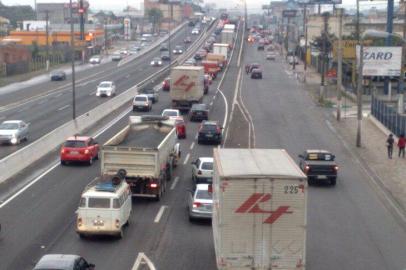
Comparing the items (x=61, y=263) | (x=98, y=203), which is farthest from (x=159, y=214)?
(x=61, y=263)

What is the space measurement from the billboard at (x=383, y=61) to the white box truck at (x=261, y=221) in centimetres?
4971

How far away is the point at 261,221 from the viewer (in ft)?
62.6

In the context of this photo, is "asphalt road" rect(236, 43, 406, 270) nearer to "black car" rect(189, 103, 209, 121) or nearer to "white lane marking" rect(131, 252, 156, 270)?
"black car" rect(189, 103, 209, 121)

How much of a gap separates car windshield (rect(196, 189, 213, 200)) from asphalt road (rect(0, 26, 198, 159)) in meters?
16.8

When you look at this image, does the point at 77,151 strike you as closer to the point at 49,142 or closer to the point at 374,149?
the point at 49,142

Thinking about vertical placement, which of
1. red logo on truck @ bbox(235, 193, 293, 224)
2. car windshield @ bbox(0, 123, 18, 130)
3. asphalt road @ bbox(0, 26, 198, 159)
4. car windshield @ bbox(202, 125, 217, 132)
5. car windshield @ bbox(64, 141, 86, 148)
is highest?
red logo on truck @ bbox(235, 193, 293, 224)

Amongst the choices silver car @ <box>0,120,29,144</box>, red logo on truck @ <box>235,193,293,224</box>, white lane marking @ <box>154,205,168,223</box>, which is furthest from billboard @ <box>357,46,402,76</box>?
red logo on truck @ <box>235,193,293,224</box>

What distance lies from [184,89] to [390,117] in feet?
55.5

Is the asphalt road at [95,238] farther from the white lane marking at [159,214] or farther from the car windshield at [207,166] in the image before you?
the car windshield at [207,166]

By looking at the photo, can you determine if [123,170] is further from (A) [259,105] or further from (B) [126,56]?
(B) [126,56]

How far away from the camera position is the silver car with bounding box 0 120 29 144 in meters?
45.0

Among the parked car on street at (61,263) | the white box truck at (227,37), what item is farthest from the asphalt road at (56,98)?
the white box truck at (227,37)

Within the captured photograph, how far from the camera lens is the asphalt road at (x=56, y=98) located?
54875 millimetres

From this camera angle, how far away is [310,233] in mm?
26375
